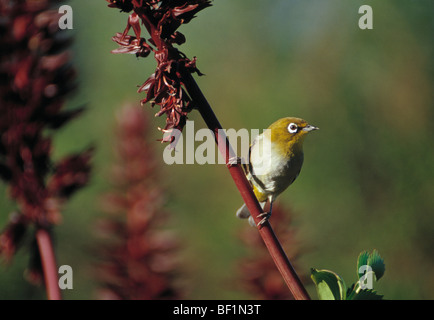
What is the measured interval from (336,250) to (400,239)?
76cm

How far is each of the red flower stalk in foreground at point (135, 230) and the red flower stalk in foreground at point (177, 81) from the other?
48.6 inches

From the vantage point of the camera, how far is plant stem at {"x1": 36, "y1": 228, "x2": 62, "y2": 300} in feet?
3.76

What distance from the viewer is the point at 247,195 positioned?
813mm

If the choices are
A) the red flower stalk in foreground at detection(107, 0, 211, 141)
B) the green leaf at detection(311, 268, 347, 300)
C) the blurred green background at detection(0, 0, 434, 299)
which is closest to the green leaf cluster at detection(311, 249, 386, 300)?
the green leaf at detection(311, 268, 347, 300)

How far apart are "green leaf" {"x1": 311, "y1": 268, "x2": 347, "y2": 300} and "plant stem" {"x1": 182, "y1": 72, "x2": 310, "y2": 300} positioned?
3.2 inches

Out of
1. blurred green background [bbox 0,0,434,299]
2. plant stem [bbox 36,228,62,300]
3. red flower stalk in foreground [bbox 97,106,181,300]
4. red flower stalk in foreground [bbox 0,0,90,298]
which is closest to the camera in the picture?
plant stem [bbox 36,228,62,300]

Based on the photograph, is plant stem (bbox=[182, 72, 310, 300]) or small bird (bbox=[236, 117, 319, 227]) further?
small bird (bbox=[236, 117, 319, 227])

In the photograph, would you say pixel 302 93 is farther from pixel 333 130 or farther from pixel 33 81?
pixel 33 81

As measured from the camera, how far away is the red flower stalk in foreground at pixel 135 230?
2078 millimetres

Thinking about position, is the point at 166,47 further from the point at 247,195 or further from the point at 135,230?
the point at 135,230

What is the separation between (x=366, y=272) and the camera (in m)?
0.87

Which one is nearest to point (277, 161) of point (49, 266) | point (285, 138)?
point (285, 138)

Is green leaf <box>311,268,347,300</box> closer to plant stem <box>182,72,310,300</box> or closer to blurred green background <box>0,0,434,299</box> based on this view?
plant stem <box>182,72,310,300</box>

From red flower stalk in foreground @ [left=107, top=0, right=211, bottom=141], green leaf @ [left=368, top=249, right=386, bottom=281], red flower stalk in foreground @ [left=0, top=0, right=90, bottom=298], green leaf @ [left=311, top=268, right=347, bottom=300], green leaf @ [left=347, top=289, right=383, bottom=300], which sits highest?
red flower stalk in foreground @ [left=0, top=0, right=90, bottom=298]
